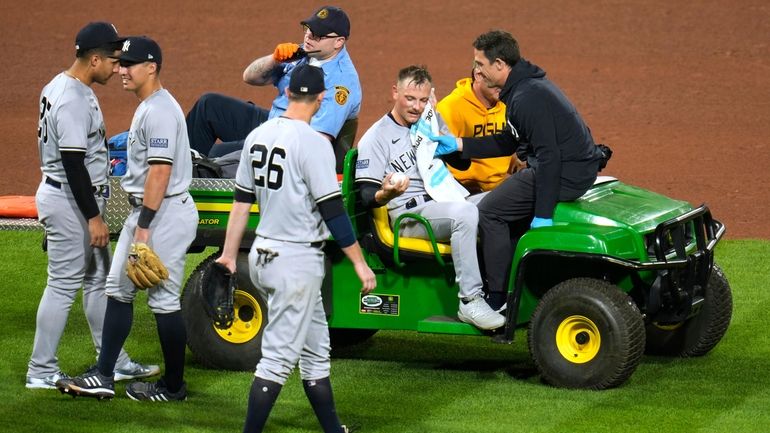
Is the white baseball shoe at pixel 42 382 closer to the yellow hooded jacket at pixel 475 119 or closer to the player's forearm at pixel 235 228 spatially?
the player's forearm at pixel 235 228

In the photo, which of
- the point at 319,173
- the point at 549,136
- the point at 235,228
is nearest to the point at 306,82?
the point at 319,173

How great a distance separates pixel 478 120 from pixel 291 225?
2.45 m

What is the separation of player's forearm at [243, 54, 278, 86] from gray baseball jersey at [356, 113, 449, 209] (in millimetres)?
991

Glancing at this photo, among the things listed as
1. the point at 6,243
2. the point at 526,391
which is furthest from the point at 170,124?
the point at 6,243

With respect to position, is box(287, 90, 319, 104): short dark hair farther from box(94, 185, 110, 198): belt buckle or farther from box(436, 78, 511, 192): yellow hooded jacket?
box(436, 78, 511, 192): yellow hooded jacket

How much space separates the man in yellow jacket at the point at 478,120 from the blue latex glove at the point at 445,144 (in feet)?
1.59

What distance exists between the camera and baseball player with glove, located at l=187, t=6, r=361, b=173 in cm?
766

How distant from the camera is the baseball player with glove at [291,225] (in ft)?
18.7

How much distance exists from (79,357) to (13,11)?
12625mm

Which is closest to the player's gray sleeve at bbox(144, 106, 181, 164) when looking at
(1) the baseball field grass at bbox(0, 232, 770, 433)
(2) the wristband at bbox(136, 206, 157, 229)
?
(2) the wristband at bbox(136, 206, 157, 229)

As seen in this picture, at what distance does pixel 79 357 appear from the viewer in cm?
766

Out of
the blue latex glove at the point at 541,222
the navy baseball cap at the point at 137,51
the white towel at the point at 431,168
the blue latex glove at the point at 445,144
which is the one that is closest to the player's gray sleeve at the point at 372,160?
the white towel at the point at 431,168

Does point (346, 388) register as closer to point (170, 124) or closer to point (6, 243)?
point (170, 124)

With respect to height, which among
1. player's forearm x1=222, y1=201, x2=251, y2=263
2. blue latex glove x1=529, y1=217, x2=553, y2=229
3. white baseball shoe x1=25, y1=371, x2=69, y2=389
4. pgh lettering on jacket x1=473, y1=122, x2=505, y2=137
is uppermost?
pgh lettering on jacket x1=473, y1=122, x2=505, y2=137
